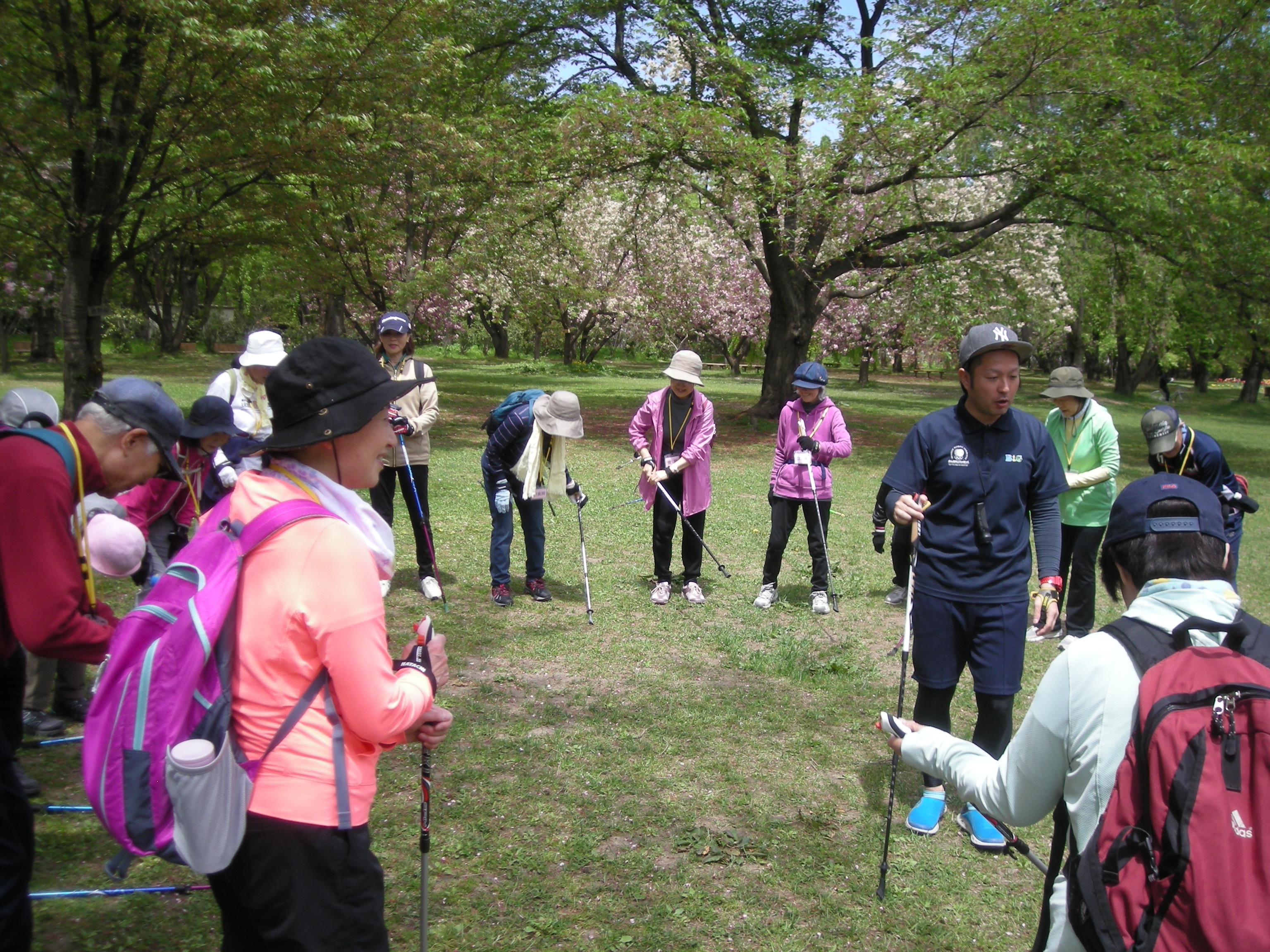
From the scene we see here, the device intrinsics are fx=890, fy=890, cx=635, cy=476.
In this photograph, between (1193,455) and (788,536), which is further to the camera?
(788,536)

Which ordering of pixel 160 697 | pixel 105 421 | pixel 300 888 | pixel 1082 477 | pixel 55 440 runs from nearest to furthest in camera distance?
pixel 160 697, pixel 300 888, pixel 55 440, pixel 105 421, pixel 1082 477

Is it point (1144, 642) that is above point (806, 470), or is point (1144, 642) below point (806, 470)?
above

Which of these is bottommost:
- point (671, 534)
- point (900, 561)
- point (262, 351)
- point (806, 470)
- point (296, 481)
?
point (900, 561)

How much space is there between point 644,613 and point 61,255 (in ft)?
30.4

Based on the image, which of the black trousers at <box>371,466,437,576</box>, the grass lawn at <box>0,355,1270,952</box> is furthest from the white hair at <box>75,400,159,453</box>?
the black trousers at <box>371,466,437,576</box>

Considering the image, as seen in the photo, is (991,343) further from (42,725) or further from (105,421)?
(42,725)

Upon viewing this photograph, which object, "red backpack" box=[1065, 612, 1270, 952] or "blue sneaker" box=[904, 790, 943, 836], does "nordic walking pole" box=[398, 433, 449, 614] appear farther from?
"red backpack" box=[1065, 612, 1270, 952]

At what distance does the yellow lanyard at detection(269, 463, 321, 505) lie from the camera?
6.38ft

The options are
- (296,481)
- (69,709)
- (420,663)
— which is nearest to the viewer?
(296,481)

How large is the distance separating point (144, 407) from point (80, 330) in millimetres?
10245

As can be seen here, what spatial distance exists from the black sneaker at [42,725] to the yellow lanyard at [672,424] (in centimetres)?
460

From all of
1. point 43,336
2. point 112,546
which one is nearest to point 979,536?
point 112,546

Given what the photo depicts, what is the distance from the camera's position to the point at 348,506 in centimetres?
202

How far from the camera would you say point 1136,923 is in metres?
1.62
